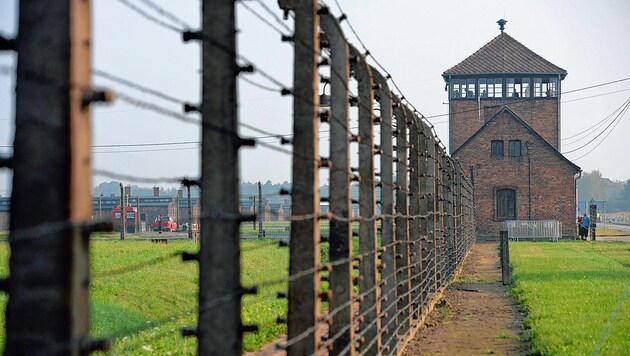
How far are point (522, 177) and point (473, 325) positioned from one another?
4167 centimetres

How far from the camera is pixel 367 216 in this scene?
8133mm

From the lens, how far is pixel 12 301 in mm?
2492

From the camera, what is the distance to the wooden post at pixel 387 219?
9.30 meters

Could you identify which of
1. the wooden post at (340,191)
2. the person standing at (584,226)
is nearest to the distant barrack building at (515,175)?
the person standing at (584,226)

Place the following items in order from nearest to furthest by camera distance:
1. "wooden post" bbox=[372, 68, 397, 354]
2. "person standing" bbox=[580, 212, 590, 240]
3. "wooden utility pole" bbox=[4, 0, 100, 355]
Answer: "wooden utility pole" bbox=[4, 0, 100, 355], "wooden post" bbox=[372, 68, 397, 354], "person standing" bbox=[580, 212, 590, 240]

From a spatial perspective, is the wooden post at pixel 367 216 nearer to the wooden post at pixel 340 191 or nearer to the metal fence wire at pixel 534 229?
the wooden post at pixel 340 191

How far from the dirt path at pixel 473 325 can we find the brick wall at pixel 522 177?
33.5m

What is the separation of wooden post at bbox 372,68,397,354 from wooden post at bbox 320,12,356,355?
2453mm

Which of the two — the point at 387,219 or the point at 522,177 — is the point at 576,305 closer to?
the point at 387,219

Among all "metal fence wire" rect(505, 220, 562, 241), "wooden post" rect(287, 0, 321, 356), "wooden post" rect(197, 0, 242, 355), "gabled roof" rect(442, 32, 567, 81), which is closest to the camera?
"wooden post" rect(197, 0, 242, 355)

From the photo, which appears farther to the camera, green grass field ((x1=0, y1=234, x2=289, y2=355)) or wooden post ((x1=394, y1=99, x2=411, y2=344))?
green grass field ((x1=0, y1=234, x2=289, y2=355))

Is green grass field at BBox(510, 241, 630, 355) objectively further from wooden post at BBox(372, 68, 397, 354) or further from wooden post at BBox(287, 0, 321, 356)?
wooden post at BBox(287, 0, 321, 356)

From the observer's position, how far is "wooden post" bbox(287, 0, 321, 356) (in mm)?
5305

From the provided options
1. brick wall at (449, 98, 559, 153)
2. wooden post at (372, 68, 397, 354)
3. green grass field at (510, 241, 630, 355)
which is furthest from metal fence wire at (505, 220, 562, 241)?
wooden post at (372, 68, 397, 354)
